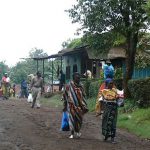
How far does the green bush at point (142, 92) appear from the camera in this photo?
1967cm

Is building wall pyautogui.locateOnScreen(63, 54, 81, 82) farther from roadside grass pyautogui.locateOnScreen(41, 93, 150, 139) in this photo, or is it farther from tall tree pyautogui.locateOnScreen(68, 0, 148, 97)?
roadside grass pyautogui.locateOnScreen(41, 93, 150, 139)

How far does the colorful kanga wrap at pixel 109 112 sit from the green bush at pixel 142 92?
22.3 ft

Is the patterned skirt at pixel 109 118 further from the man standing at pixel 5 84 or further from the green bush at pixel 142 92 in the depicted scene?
the man standing at pixel 5 84

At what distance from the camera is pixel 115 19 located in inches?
932

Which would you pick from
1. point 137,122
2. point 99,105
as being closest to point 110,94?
point 99,105

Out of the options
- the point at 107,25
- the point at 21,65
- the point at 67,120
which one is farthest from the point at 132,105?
the point at 21,65

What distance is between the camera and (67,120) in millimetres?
13820

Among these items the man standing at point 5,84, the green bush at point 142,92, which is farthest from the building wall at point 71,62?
the green bush at point 142,92

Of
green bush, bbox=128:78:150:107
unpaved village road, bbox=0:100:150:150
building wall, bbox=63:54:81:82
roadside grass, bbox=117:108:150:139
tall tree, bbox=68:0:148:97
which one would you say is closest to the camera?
unpaved village road, bbox=0:100:150:150

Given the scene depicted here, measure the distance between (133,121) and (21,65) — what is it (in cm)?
6645

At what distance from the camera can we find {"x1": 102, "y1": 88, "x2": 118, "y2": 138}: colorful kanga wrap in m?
12.9

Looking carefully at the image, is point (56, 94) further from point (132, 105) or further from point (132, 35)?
point (132, 105)

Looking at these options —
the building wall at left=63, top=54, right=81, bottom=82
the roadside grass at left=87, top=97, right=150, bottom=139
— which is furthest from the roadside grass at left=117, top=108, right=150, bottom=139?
the building wall at left=63, top=54, right=81, bottom=82

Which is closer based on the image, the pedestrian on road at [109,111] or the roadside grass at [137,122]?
the pedestrian on road at [109,111]
